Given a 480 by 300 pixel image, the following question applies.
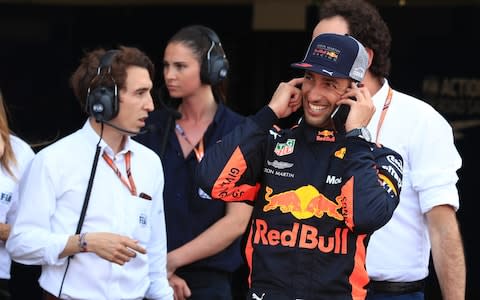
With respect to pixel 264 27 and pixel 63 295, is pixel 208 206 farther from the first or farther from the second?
pixel 264 27

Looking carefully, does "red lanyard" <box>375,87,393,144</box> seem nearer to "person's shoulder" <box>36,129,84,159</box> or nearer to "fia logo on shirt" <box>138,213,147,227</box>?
"fia logo on shirt" <box>138,213,147,227</box>

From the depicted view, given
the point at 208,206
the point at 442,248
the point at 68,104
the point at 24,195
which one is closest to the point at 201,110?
the point at 208,206

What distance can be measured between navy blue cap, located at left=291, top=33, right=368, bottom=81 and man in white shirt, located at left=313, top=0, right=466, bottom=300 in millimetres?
370

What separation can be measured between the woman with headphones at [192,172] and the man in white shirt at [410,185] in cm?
103

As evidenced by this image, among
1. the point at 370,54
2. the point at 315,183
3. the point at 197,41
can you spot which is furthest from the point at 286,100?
the point at 197,41

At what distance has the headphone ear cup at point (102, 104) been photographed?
417 cm

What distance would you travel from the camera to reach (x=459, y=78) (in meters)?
7.29

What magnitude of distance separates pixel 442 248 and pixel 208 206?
1.33 meters

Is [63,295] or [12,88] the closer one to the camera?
[63,295]

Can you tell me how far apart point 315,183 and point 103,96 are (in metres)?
1.23

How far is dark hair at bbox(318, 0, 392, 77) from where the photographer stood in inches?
152

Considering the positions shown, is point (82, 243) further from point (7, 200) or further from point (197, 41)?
point (197, 41)

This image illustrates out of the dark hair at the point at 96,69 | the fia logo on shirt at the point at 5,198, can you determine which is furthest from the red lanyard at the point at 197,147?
the fia logo on shirt at the point at 5,198

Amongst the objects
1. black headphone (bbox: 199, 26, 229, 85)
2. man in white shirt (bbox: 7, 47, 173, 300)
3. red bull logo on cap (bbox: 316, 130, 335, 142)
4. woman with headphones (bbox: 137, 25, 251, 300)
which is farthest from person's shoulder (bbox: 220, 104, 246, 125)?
red bull logo on cap (bbox: 316, 130, 335, 142)
